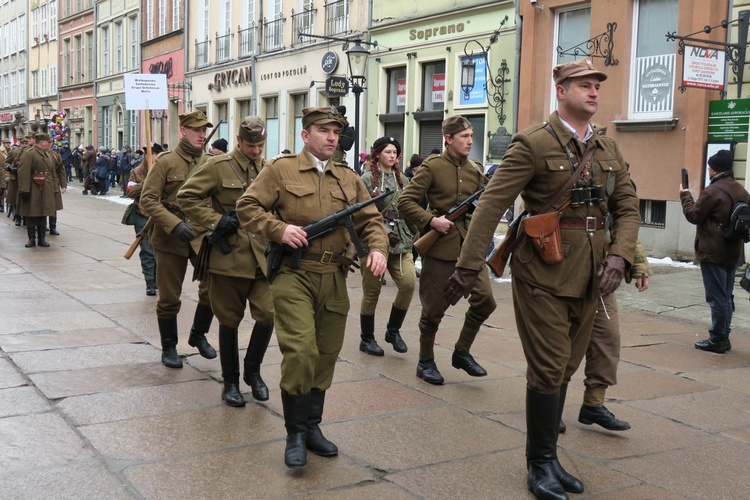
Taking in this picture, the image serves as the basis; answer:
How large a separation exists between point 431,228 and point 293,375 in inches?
85.4

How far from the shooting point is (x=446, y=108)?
20.2 metres

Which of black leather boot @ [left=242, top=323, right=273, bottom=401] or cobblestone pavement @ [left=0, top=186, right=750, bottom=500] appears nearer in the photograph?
cobblestone pavement @ [left=0, top=186, right=750, bottom=500]

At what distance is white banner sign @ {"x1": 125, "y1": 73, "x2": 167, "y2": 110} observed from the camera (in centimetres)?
1214

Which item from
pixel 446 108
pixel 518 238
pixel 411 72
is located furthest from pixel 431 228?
pixel 411 72

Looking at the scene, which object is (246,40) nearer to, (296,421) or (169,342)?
(169,342)

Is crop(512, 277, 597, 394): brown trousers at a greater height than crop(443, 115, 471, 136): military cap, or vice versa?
crop(443, 115, 471, 136): military cap

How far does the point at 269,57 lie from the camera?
2831 cm

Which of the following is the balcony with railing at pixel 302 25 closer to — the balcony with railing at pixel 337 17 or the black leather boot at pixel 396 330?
the balcony with railing at pixel 337 17

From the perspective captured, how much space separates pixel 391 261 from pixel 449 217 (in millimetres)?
1553

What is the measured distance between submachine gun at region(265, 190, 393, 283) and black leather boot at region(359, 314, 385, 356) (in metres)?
2.69

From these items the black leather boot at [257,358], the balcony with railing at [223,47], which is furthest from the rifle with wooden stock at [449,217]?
the balcony with railing at [223,47]

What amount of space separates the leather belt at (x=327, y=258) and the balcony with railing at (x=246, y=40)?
84.5ft

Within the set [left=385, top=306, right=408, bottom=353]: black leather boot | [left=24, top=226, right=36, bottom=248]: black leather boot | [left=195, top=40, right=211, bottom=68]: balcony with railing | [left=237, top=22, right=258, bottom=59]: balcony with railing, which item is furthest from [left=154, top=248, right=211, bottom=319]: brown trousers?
[left=195, top=40, right=211, bottom=68]: balcony with railing

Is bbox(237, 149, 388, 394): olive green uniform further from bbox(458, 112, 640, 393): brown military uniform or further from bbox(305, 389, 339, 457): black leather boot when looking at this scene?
bbox(458, 112, 640, 393): brown military uniform
